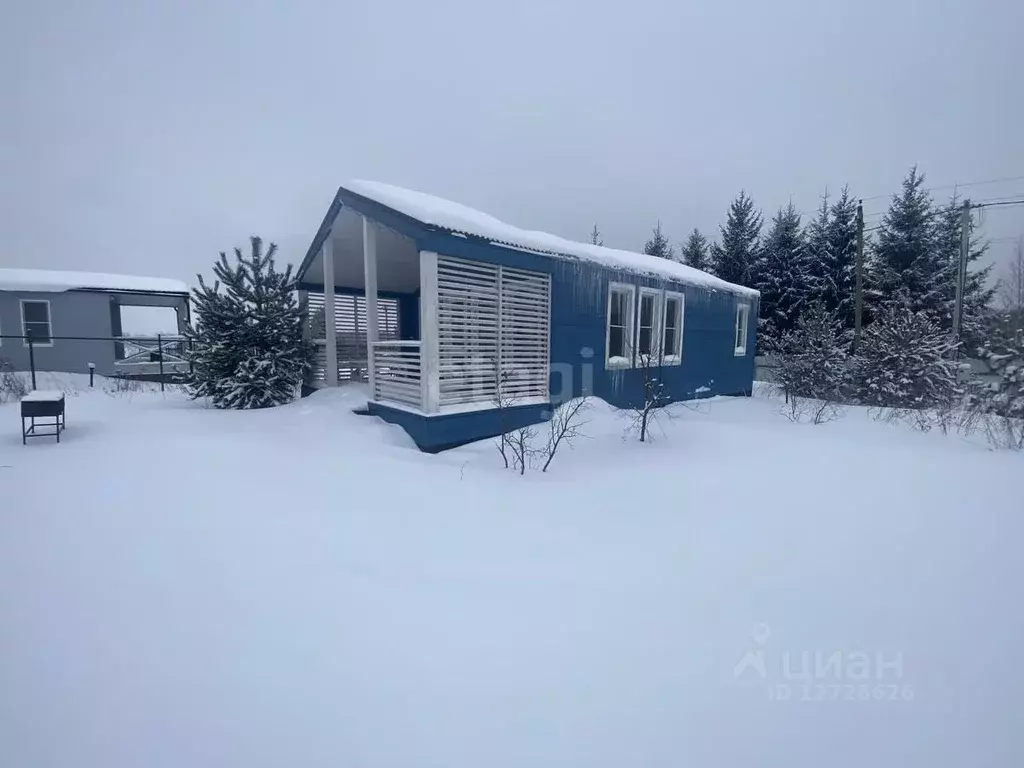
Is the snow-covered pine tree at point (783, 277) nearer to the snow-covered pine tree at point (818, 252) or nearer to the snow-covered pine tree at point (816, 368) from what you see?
the snow-covered pine tree at point (818, 252)

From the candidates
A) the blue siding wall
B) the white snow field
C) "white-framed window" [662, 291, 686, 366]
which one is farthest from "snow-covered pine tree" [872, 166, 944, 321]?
the white snow field

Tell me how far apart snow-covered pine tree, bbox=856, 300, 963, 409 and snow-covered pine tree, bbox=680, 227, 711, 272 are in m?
11.8

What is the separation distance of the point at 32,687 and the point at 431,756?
5.73 ft

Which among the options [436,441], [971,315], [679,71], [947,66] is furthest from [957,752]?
[679,71]

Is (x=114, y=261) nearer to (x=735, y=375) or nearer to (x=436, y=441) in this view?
(x=436, y=441)

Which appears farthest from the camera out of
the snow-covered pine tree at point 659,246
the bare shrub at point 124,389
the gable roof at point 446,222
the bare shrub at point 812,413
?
the snow-covered pine tree at point 659,246

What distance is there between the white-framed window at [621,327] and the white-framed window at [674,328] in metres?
1.57

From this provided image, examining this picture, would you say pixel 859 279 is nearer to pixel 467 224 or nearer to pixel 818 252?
pixel 818 252

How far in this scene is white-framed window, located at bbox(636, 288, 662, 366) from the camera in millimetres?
9579

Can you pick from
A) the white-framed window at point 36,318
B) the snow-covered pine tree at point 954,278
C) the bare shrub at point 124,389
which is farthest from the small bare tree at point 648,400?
the white-framed window at point 36,318

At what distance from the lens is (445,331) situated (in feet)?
19.9

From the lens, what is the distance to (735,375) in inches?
513

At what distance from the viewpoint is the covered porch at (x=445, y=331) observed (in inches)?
234

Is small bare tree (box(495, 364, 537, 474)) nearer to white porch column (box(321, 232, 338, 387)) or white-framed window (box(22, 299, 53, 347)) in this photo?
white porch column (box(321, 232, 338, 387))
